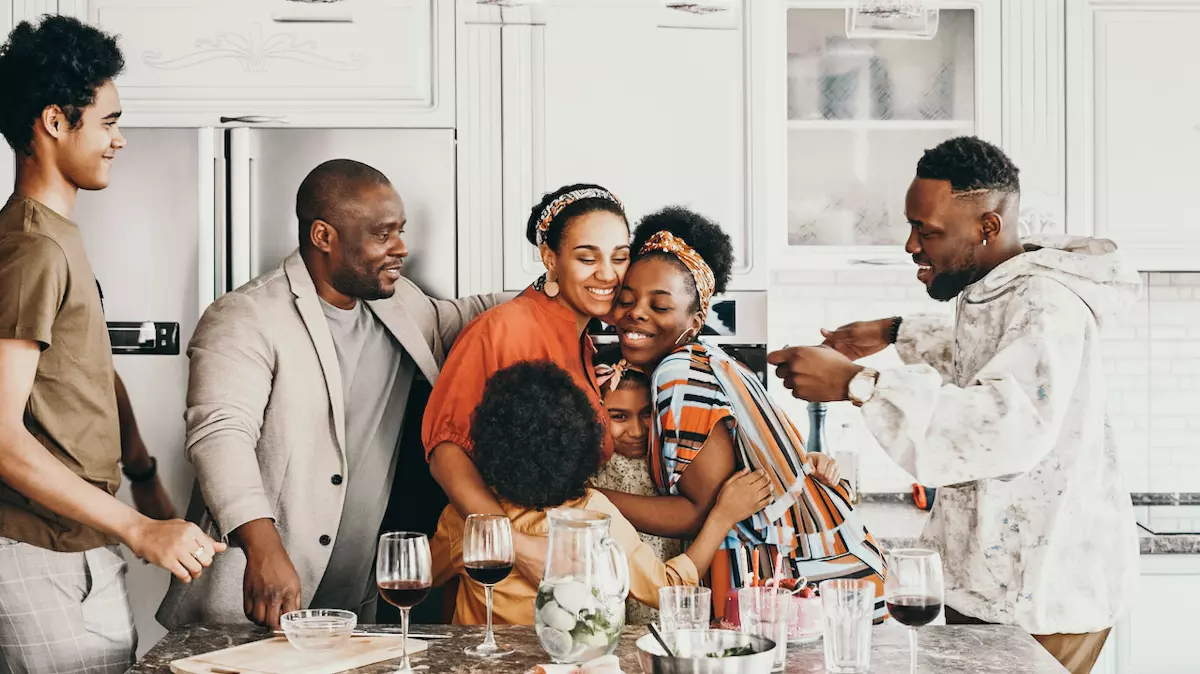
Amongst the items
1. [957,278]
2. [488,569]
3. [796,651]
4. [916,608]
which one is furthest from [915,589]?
[957,278]

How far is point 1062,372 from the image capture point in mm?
2268

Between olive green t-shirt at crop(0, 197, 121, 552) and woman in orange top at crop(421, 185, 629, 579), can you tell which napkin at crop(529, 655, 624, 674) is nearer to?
woman in orange top at crop(421, 185, 629, 579)

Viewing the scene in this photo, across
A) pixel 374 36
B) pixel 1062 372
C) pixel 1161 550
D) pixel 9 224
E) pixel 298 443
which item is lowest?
pixel 1161 550

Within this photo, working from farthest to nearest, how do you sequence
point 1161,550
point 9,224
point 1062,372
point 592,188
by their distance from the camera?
point 1161,550, point 592,188, point 1062,372, point 9,224

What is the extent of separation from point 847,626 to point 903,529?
1.76m

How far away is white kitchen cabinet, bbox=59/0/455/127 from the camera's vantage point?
2.85m

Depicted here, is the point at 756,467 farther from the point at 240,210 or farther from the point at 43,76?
the point at 43,76

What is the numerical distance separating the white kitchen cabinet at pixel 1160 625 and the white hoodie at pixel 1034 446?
2.61ft

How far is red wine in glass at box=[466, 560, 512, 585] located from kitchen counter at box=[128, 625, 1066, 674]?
123mm

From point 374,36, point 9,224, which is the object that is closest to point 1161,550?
point 374,36

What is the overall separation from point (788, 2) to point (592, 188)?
89 centimetres

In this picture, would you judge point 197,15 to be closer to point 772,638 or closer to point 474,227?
point 474,227

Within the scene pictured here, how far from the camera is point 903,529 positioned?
3.24 metres

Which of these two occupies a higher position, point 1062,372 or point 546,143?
point 546,143
